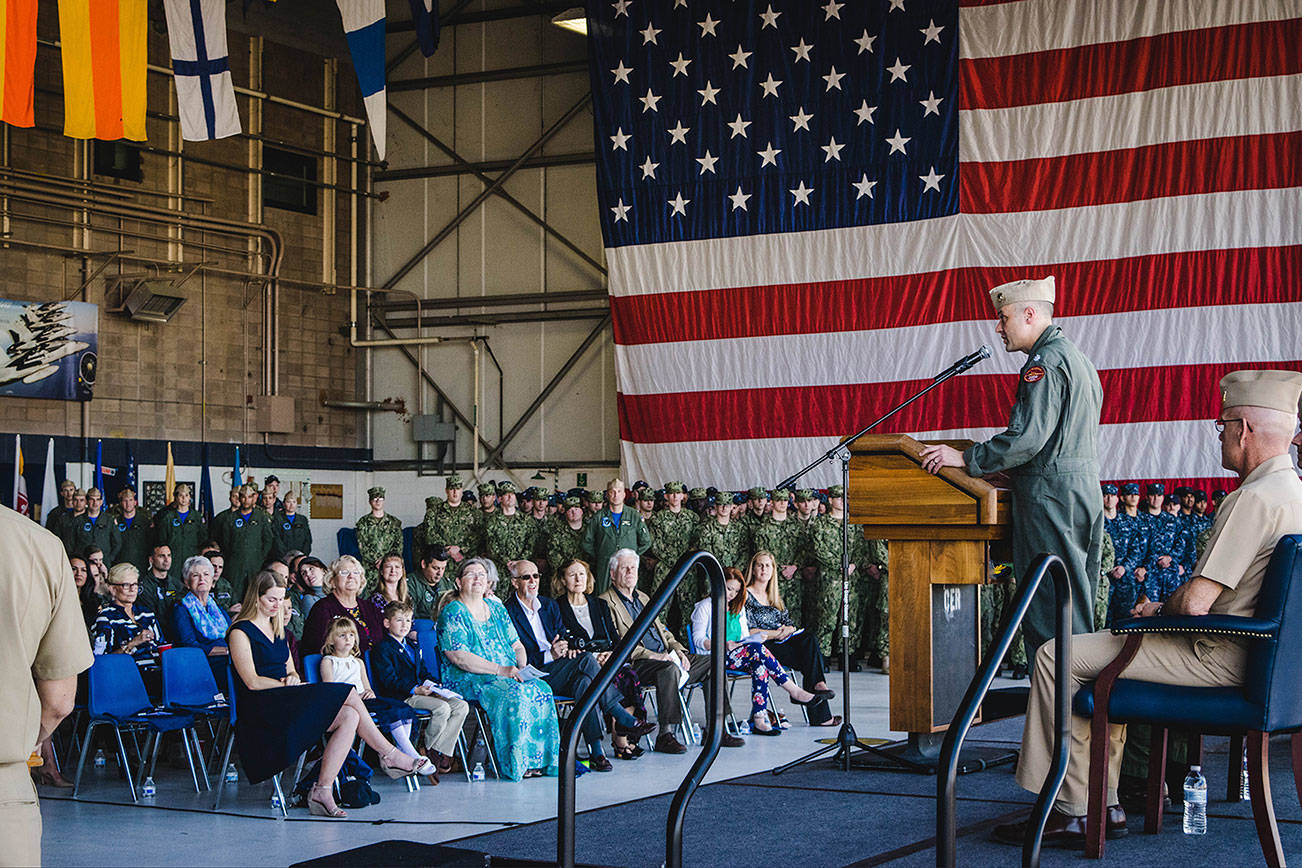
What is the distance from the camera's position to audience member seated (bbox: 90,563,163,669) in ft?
25.5

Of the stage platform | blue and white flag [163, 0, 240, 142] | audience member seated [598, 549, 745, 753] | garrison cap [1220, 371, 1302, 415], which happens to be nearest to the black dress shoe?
audience member seated [598, 549, 745, 753]

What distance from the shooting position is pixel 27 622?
113 inches

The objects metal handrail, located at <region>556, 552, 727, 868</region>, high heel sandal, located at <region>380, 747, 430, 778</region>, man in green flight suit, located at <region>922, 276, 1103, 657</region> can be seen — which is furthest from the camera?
high heel sandal, located at <region>380, 747, 430, 778</region>

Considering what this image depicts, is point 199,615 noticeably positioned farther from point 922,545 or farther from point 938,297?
point 938,297

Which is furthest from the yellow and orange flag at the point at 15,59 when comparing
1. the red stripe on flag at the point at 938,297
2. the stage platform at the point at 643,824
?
the red stripe on flag at the point at 938,297

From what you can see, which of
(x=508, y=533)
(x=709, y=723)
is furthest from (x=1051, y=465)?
(x=508, y=533)

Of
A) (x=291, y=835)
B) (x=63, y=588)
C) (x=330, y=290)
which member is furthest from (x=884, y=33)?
(x=63, y=588)

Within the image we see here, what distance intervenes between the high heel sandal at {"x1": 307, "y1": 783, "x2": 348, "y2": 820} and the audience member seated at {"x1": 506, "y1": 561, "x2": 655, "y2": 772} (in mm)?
1498

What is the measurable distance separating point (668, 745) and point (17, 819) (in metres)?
5.13

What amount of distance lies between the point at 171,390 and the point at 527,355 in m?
4.36

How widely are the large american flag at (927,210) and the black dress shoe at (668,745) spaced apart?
21.0ft

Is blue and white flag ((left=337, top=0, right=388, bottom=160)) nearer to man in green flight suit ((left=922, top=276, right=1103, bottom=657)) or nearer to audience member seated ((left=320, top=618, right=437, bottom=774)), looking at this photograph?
audience member seated ((left=320, top=618, right=437, bottom=774))

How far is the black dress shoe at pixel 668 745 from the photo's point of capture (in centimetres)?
766

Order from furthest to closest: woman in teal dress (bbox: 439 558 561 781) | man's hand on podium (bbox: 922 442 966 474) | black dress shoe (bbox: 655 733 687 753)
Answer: black dress shoe (bbox: 655 733 687 753) → woman in teal dress (bbox: 439 558 561 781) → man's hand on podium (bbox: 922 442 966 474)
